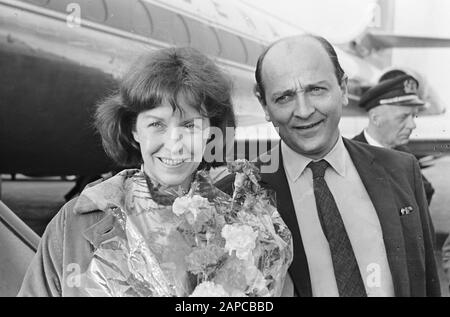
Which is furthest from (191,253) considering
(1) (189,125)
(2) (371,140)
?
(2) (371,140)

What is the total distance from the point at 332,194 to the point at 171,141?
54 centimetres

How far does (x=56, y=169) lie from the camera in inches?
129

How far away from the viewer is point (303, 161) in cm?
167

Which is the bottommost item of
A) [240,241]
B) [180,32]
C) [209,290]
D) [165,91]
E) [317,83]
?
[209,290]

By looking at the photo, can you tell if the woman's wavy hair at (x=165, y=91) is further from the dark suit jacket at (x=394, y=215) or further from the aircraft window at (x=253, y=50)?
the aircraft window at (x=253, y=50)

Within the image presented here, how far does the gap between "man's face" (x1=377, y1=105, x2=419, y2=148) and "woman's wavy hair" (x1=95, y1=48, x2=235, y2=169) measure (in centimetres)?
110

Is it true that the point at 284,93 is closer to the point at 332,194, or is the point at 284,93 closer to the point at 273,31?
the point at 332,194

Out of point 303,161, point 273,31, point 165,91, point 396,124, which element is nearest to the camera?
point 165,91

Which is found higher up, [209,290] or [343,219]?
[343,219]

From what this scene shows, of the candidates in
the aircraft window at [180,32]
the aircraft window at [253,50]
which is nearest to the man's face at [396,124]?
the aircraft window at [253,50]

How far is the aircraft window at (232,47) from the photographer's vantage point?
8.21 ft

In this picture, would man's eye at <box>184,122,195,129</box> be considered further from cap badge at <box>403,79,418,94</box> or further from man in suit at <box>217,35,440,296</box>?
cap badge at <box>403,79,418,94</box>

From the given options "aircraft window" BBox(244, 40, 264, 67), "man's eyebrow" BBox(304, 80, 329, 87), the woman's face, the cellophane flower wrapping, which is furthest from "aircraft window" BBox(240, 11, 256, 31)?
the cellophane flower wrapping

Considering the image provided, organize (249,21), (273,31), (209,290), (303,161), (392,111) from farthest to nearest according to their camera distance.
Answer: (392,111)
(249,21)
(273,31)
(303,161)
(209,290)
